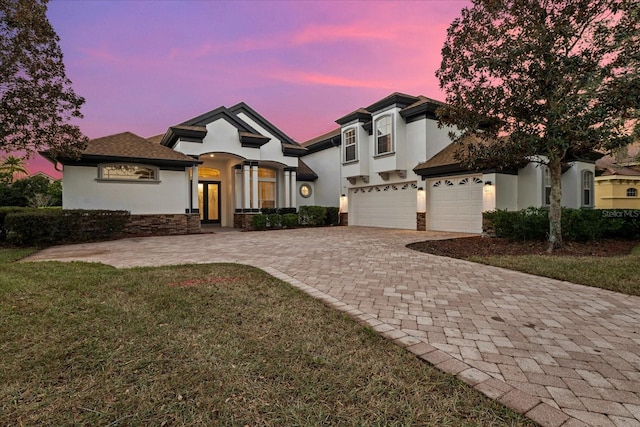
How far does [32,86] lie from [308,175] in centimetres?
1368

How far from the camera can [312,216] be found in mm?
17719

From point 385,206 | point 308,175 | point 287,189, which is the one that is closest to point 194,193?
point 287,189

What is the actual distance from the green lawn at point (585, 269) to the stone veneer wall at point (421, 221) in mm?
7133

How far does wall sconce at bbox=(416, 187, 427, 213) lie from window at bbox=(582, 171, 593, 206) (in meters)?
7.94

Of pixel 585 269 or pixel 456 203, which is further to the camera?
pixel 456 203

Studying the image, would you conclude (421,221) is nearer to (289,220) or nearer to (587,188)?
(289,220)

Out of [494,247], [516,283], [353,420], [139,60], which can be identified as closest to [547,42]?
[494,247]

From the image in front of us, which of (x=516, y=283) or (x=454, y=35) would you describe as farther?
(x=454, y=35)

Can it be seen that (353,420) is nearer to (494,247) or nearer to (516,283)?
(516,283)

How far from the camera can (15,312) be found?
335cm

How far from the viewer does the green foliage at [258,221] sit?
51.2 feet

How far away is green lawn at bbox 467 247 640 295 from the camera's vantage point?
15.5 feet

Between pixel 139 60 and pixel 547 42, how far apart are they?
1837 centimetres

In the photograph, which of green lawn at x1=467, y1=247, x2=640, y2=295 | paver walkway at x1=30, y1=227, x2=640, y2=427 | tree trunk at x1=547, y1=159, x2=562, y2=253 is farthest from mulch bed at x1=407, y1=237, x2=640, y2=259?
paver walkway at x1=30, y1=227, x2=640, y2=427
